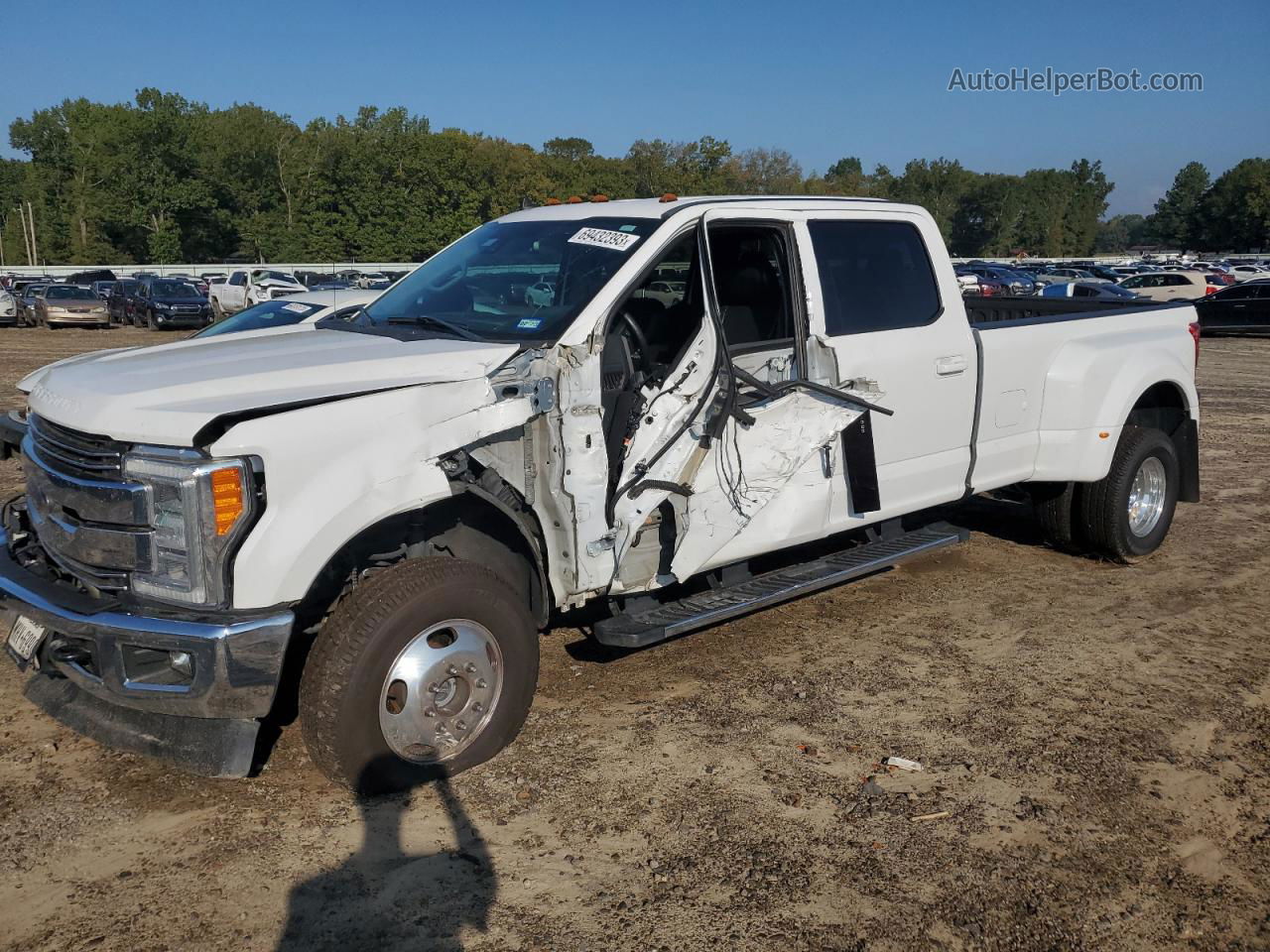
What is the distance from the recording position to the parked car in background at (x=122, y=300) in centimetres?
3300

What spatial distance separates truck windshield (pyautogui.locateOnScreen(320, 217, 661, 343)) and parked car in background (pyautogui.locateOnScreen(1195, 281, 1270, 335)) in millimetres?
25459

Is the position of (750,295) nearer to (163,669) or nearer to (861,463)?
(861,463)

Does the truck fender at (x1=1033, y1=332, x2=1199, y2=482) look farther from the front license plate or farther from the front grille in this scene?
the front license plate

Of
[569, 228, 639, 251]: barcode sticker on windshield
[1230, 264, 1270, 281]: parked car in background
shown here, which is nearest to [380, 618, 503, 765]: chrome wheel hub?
[569, 228, 639, 251]: barcode sticker on windshield

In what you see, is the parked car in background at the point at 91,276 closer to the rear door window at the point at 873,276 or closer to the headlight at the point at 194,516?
the rear door window at the point at 873,276

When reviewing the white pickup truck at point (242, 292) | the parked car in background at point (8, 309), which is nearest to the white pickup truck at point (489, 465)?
the white pickup truck at point (242, 292)

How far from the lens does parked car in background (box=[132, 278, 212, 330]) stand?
2998 centimetres

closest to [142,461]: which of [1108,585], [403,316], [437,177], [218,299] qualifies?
[403,316]

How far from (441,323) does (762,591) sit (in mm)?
1873

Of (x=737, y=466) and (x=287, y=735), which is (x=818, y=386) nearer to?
(x=737, y=466)

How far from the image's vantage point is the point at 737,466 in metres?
4.74


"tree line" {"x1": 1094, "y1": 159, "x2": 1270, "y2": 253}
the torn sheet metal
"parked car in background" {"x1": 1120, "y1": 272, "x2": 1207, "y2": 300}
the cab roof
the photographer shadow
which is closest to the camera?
the photographer shadow

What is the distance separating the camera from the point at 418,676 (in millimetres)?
3857

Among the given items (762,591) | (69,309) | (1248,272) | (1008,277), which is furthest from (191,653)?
(1248,272)
